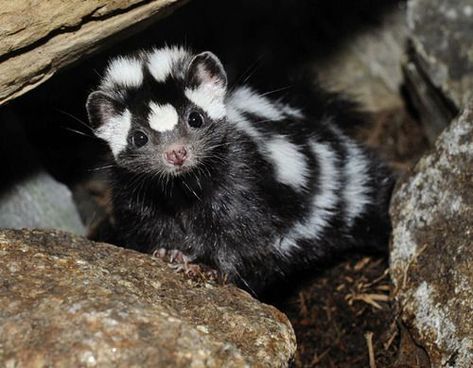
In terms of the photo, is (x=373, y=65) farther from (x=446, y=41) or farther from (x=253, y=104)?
(x=253, y=104)

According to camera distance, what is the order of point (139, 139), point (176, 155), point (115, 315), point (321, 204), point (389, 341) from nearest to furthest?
point (115, 315) → point (176, 155) → point (139, 139) → point (389, 341) → point (321, 204)

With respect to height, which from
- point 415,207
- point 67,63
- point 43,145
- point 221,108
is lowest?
point 415,207

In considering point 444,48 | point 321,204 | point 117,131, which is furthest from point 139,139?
point 444,48

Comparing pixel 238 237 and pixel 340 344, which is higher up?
pixel 238 237

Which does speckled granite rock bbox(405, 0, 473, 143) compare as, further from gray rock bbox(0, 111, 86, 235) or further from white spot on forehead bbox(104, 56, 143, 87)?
gray rock bbox(0, 111, 86, 235)

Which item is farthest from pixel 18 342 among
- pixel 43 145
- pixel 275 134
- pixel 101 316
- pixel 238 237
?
pixel 43 145

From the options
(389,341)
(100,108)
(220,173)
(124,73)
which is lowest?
(389,341)

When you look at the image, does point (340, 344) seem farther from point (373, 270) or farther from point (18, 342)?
point (18, 342)
